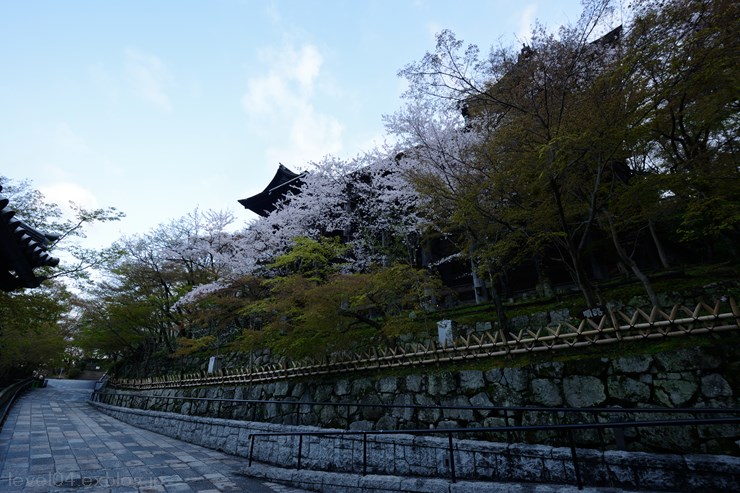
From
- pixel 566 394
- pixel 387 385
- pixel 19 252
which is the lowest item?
pixel 566 394

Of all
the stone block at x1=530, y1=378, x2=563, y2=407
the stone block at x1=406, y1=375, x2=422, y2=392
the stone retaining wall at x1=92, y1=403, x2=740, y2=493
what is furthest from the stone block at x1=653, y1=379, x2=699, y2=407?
the stone block at x1=406, y1=375, x2=422, y2=392

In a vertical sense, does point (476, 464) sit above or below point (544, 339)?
below

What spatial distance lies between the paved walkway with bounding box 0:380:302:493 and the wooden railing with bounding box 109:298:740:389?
2926 millimetres

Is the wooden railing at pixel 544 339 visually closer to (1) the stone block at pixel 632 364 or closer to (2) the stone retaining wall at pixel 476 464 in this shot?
(1) the stone block at pixel 632 364

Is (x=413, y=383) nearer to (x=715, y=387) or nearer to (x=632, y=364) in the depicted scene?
(x=632, y=364)

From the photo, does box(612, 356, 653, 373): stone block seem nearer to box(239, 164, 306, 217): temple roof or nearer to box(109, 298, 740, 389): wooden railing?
box(109, 298, 740, 389): wooden railing

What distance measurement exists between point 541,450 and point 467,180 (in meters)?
6.28

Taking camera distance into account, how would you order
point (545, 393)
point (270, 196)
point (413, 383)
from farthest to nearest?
point (270, 196)
point (413, 383)
point (545, 393)

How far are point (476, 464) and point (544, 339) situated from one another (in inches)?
105

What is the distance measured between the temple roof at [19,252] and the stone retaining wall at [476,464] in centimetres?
493

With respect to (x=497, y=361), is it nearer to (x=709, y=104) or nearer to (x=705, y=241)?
(x=709, y=104)

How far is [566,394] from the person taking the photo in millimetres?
6188

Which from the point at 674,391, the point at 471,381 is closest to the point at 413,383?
the point at 471,381

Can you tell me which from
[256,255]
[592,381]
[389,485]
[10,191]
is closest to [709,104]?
[592,381]
